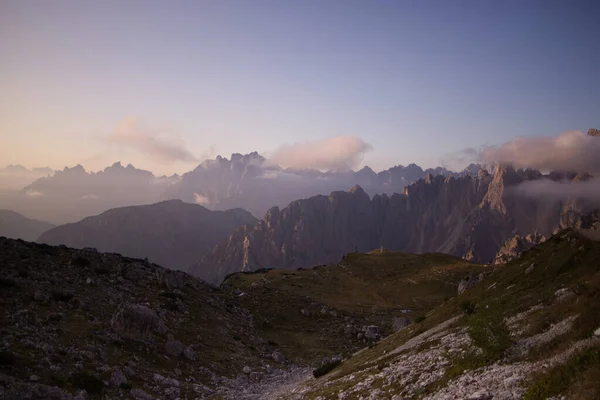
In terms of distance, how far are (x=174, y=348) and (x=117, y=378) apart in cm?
893

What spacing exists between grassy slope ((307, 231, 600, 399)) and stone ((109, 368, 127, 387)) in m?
13.7

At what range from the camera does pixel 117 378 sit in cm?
2616

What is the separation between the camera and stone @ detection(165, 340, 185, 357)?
34.5m

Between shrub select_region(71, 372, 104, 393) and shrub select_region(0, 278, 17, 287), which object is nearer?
shrub select_region(71, 372, 104, 393)

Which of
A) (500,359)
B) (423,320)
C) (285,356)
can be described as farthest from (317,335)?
(500,359)

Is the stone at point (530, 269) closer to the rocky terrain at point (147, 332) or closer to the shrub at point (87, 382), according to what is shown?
the rocky terrain at point (147, 332)

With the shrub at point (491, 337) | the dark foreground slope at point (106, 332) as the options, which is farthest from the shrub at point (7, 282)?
the shrub at point (491, 337)

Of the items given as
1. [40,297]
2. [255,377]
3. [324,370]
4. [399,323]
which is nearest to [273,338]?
[255,377]

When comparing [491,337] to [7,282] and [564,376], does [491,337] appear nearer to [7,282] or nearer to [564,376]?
[564,376]

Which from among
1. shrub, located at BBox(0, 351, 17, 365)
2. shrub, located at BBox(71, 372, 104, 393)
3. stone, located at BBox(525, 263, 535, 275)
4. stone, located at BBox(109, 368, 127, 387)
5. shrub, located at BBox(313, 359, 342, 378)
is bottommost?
shrub, located at BBox(313, 359, 342, 378)

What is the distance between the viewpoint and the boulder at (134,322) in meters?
33.4

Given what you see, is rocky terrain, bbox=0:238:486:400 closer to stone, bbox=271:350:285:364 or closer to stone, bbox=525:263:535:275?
stone, bbox=271:350:285:364

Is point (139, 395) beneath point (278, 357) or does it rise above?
above

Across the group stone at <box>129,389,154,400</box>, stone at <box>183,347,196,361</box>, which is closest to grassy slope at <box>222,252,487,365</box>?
stone at <box>183,347,196,361</box>
